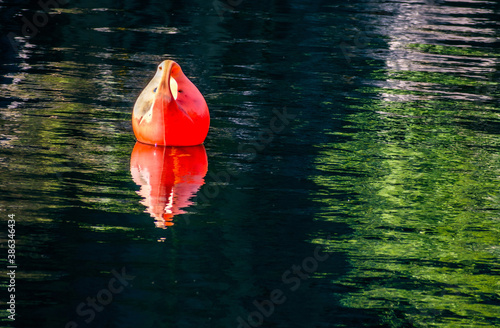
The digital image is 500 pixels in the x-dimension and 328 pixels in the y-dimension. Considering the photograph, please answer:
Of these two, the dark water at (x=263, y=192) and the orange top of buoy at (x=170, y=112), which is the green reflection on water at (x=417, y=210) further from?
the orange top of buoy at (x=170, y=112)

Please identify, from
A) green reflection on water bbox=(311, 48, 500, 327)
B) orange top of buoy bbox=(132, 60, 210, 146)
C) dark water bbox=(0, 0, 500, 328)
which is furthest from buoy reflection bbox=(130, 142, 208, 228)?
green reflection on water bbox=(311, 48, 500, 327)

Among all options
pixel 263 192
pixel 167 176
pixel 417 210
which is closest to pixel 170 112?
pixel 167 176

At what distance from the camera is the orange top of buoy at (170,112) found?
467 inches

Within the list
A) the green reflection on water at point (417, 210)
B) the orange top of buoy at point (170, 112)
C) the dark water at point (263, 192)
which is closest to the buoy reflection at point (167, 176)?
the dark water at point (263, 192)

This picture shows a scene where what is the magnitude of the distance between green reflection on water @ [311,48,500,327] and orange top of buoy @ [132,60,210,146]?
1874 millimetres

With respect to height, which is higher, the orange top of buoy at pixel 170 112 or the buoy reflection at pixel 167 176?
the orange top of buoy at pixel 170 112

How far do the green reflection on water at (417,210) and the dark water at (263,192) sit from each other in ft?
0.09

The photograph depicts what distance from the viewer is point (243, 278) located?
7949mm

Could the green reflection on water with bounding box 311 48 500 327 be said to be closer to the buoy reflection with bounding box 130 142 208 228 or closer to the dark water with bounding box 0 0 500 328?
the dark water with bounding box 0 0 500 328

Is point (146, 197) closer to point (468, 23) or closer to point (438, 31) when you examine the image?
point (438, 31)

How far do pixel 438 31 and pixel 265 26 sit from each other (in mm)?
5062

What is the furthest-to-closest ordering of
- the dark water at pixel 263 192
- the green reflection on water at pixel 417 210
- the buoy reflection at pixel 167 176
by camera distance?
1. the buoy reflection at pixel 167 176
2. the green reflection on water at pixel 417 210
3. the dark water at pixel 263 192

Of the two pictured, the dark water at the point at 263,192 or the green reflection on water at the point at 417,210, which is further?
the green reflection on water at the point at 417,210

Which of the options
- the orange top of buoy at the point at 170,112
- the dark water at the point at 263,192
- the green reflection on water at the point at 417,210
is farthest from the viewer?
the orange top of buoy at the point at 170,112
